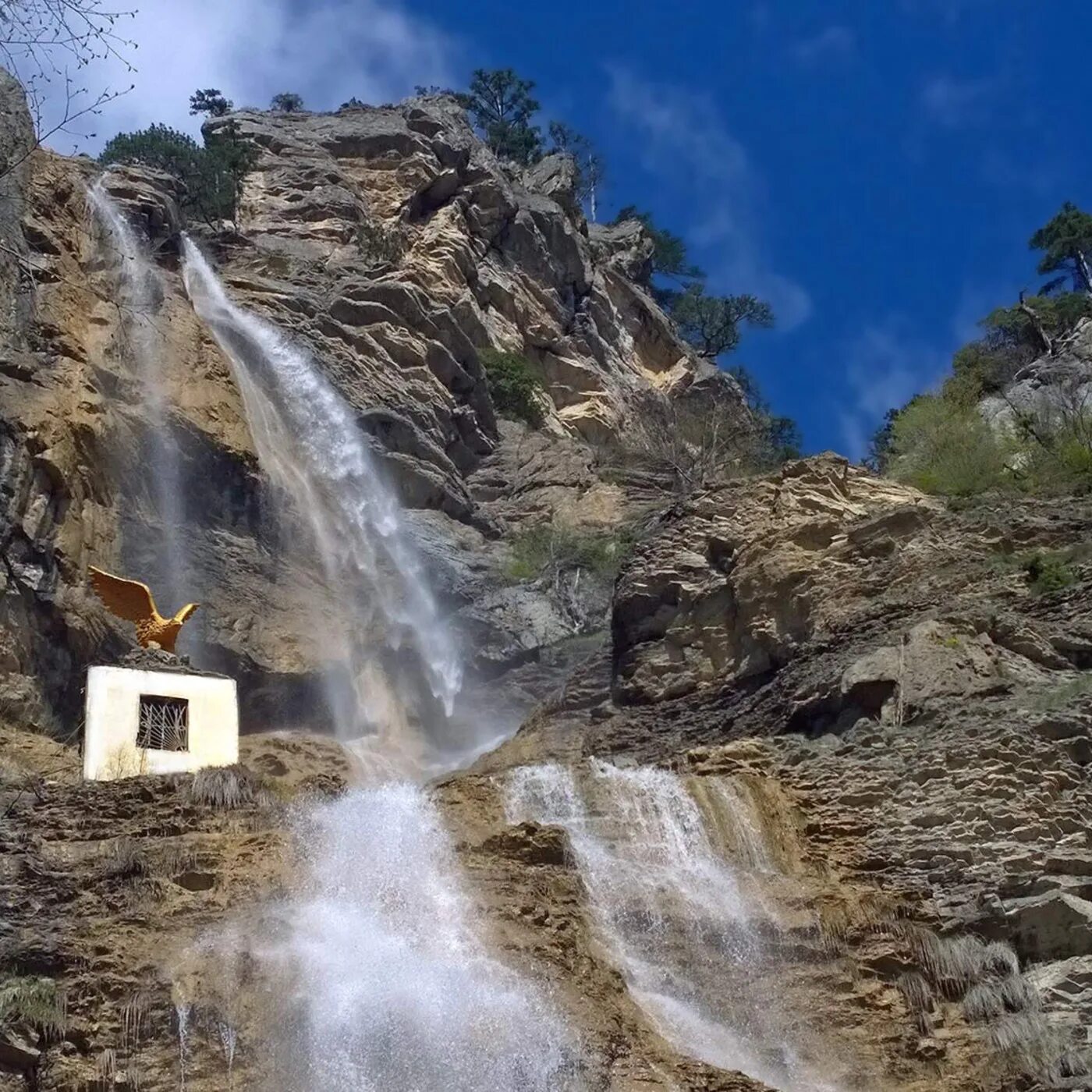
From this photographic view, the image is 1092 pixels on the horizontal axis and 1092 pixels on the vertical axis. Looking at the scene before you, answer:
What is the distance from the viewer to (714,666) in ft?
70.6

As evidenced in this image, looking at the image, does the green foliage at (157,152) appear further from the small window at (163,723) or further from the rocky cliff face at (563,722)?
the small window at (163,723)

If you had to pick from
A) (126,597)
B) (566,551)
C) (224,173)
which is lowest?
(126,597)

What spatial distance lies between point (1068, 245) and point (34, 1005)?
1624 inches

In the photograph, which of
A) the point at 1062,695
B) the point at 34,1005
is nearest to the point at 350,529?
the point at 1062,695

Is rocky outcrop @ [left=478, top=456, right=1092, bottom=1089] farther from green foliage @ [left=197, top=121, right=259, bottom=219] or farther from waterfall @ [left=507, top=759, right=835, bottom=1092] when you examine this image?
green foliage @ [left=197, top=121, right=259, bottom=219]

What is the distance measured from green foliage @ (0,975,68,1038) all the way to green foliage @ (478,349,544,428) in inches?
1121

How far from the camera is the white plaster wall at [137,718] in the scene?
17.7 m

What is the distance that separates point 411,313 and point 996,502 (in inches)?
714

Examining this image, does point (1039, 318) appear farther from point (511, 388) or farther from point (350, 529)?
point (350, 529)

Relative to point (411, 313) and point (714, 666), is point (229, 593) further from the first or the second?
point (411, 313)

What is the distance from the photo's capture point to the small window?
60.5 feet

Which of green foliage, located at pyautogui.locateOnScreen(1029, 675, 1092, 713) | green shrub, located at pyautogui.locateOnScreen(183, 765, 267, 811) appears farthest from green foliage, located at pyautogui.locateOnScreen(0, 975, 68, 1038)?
green foliage, located at pyautogui.locateOnScreen(1029, 675, 1092, 713)

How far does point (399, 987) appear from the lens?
12.7 meters

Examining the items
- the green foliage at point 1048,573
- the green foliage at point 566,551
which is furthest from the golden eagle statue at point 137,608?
the green foliage at point 1048,573
